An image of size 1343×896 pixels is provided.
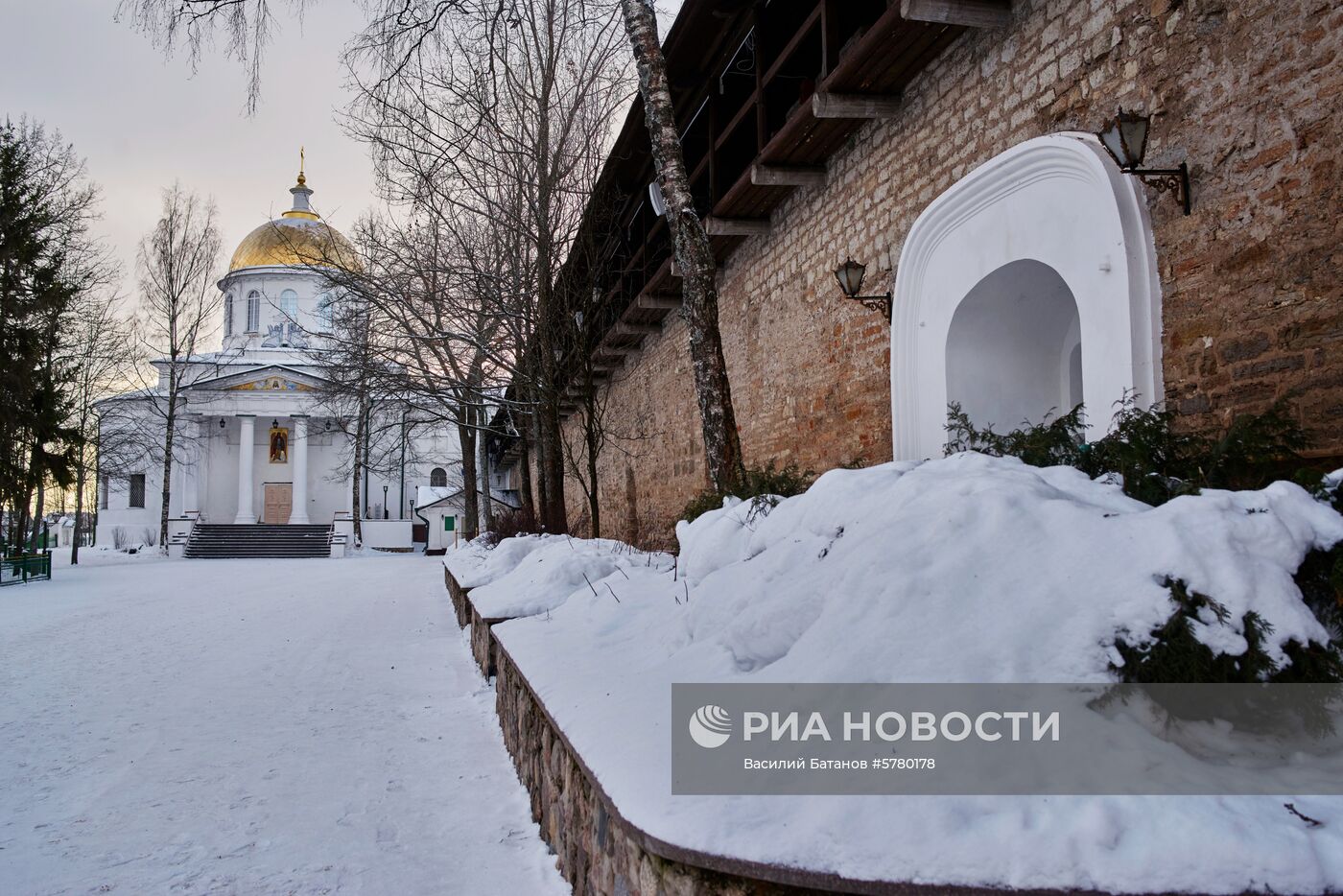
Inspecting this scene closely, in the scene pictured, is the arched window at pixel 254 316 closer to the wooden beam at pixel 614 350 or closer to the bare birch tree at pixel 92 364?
the bare birch tree at pixel 92 364

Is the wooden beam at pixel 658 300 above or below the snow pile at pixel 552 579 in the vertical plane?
above

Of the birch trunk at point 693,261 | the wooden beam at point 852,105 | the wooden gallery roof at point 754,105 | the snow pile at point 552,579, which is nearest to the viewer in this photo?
the snow pile at point 552,579

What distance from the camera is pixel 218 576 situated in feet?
58.1

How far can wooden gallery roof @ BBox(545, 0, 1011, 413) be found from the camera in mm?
6258

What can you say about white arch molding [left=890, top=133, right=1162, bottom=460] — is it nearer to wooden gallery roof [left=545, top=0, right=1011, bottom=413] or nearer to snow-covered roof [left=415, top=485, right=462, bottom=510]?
wooden gallery roof [left=545, top=0, right=1011, bottom=413]

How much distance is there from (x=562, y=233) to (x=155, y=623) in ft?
22.3

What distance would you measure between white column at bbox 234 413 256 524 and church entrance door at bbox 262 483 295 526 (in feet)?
4.47

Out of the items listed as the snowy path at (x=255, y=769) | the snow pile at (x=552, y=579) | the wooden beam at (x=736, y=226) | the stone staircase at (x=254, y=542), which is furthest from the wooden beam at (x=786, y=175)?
the stone staircase at (x=254, y=542)

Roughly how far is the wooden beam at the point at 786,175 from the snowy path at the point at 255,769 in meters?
4.80

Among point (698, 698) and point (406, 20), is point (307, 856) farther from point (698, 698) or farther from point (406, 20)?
point (406, 20)

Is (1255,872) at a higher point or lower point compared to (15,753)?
higher

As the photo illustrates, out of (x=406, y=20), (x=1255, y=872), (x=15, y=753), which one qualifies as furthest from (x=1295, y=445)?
(x=406, y=20)

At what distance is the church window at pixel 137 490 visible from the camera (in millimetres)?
40688

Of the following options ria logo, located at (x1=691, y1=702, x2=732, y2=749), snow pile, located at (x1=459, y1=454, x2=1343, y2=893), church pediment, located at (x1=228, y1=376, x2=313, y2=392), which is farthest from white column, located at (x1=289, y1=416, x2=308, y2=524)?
ria logo, located at (x1=691, y1=702, x2=732, y2=749)
